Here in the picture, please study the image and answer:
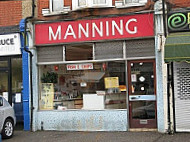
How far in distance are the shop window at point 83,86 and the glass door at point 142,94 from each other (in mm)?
318

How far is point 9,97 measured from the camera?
1358 cm

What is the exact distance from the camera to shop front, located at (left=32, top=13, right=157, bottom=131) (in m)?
11.5

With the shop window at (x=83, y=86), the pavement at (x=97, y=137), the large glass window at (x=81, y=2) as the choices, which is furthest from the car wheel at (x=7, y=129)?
the large glass window at (x=81, y=2)

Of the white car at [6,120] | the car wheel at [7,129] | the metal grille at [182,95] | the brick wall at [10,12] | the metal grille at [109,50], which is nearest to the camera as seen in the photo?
the metal grille at [182,95]

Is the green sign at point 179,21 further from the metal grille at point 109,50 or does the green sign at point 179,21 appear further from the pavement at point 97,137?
the pavement at point 97,137

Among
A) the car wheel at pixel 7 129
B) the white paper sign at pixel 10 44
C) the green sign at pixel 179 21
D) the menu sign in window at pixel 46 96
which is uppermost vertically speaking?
the green sign at pixel 179 21

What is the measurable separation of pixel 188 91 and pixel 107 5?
389 centimetres

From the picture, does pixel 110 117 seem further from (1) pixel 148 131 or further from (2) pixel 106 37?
(2) pixel 106 37

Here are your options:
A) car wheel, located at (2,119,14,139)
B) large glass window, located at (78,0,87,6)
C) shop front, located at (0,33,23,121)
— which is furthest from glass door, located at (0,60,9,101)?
large glass window, located at (78,0,87,6)

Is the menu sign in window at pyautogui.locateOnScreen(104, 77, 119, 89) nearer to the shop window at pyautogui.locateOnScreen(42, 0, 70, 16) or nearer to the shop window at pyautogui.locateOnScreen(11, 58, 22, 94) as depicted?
the shop window at pyautogui.locateOnScreen(42, 0, 70, 16)

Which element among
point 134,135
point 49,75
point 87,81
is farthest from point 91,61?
point 134,135

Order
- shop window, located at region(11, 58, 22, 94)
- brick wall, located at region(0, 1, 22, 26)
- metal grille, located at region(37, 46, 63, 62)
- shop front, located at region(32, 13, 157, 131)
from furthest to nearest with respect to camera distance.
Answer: shop window, located at region(11, 58, 22, 94), brick wall, located at region(0, 1, 22, 26), metal grille, located at region(37, 46, 63, 62), shop front, located at region(32, 13, 157, 131)

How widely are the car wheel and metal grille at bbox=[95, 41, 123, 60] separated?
11.8 feet

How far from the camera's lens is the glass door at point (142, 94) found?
37.6ft
